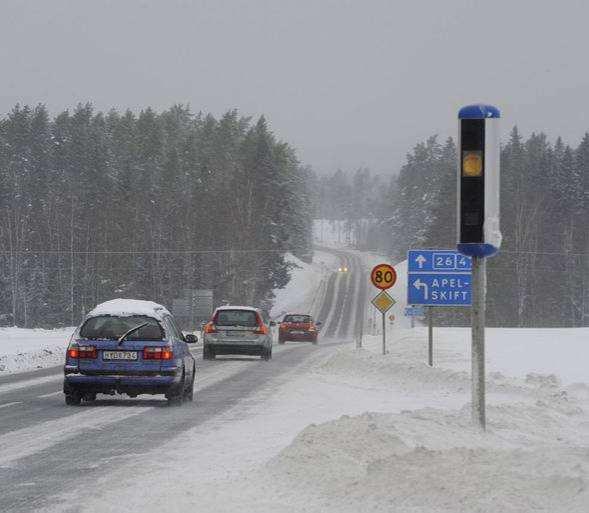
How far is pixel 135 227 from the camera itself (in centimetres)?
10262

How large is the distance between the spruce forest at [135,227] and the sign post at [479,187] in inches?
3358

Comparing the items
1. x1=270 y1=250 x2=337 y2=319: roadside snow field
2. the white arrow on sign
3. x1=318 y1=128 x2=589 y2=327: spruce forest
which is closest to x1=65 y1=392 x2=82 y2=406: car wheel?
the white arrow on sign

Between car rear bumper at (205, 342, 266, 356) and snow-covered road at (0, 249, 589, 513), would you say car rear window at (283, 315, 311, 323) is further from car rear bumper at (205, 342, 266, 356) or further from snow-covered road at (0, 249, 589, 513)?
snow-covered road at (0, 249, 589, 513)

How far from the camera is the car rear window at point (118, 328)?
690 inches

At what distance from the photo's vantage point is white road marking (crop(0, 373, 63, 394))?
20917 mm

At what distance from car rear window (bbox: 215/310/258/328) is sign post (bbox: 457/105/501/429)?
22491mm

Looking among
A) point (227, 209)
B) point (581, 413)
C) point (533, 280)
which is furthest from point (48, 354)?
point (533, 280)

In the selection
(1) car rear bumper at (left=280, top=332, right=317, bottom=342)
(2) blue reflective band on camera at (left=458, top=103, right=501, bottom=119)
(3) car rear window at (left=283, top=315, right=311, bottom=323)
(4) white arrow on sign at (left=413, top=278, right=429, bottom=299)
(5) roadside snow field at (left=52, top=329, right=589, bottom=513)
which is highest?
(2) blue reflective band on camera at (left=458, top=103, right=501, bottom=119)

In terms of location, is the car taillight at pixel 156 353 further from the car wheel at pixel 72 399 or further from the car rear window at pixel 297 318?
the car rear window at pixel 297 318

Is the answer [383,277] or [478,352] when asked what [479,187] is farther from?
[383,277]

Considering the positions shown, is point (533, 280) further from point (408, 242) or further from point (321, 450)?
point (321, 450)

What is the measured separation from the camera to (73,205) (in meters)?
104

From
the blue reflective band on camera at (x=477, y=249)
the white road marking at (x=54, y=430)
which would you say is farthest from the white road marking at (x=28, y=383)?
the blue reflective band on camera at (x=477, y=249)

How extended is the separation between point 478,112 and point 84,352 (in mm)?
8138
